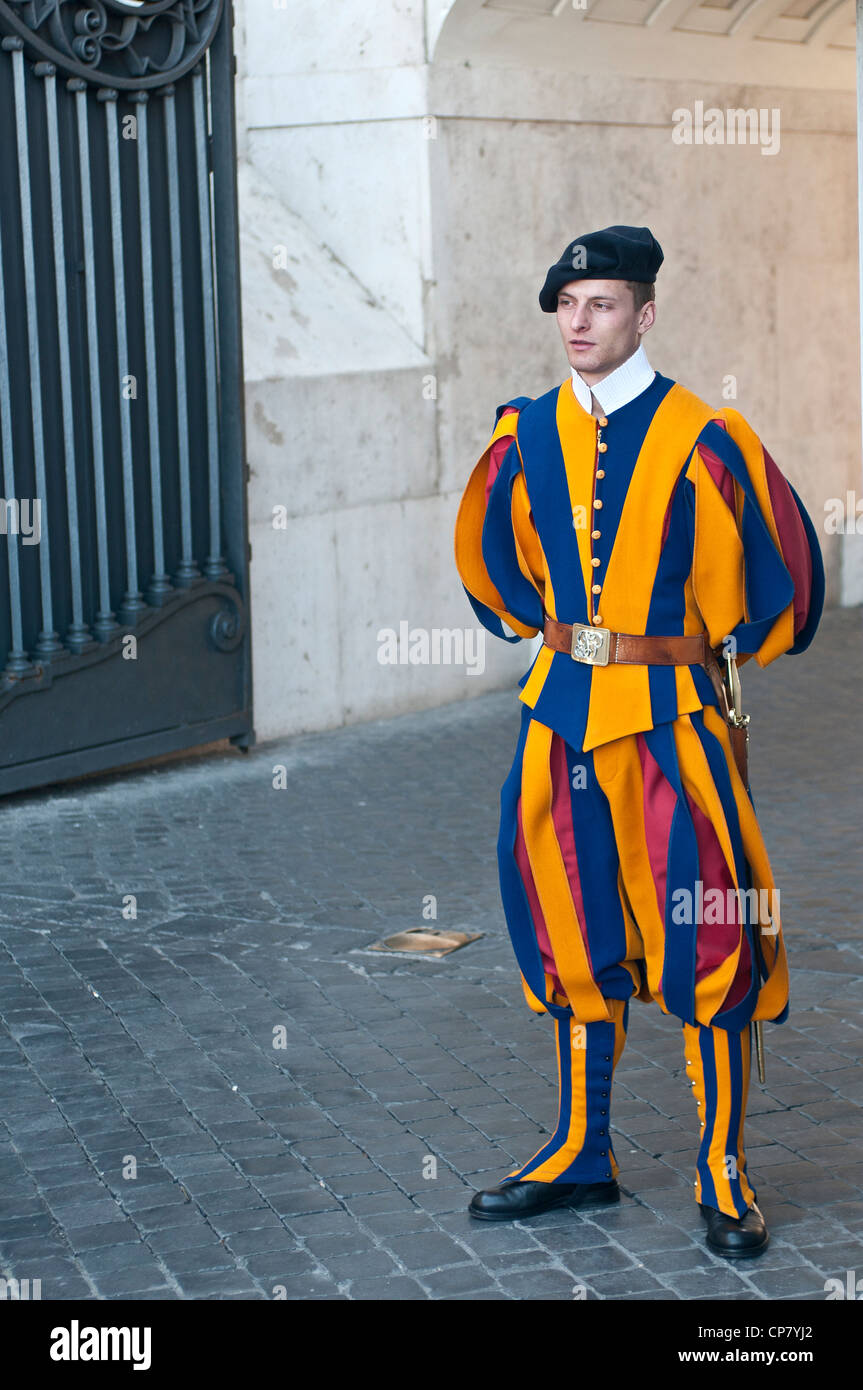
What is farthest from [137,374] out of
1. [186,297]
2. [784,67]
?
[784,67]

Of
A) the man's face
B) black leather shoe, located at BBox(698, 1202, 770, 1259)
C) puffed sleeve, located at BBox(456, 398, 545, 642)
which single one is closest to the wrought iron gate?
puffed sleeve, located at BBox(456, 398, 545, 642)

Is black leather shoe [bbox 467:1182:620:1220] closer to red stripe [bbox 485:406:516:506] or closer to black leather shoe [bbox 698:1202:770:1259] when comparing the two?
black leather shoe [bbox 698:1202:770:1259]

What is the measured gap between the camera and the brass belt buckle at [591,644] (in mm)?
3477

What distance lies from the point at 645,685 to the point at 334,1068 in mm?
1561

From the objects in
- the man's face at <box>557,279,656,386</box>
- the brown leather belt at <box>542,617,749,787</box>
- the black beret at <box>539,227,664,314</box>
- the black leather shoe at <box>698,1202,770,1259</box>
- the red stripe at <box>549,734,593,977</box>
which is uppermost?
the black beret at <box>539,227,664,314</box>

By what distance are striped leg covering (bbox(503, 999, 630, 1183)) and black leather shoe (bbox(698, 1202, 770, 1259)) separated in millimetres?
279

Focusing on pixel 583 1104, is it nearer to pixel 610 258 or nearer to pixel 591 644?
pixel 591 644

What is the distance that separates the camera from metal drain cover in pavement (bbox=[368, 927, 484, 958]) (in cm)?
543

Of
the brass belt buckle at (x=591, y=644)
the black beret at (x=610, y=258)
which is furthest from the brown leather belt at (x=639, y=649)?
the black beret at (x=610, y=258)

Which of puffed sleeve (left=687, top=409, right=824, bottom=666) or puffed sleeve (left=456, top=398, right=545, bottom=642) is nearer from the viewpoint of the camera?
puffed sleeve (left=687, top=409, right=824, bottom=666)

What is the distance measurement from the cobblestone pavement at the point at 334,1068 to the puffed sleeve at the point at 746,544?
1.18 metres

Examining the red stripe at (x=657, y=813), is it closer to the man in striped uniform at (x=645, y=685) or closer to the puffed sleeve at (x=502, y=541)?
the man in striped uniform at (x=645, y=685)

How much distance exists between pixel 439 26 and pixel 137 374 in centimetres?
249

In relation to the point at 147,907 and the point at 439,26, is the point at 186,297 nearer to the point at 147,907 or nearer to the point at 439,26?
the point at 439,26
